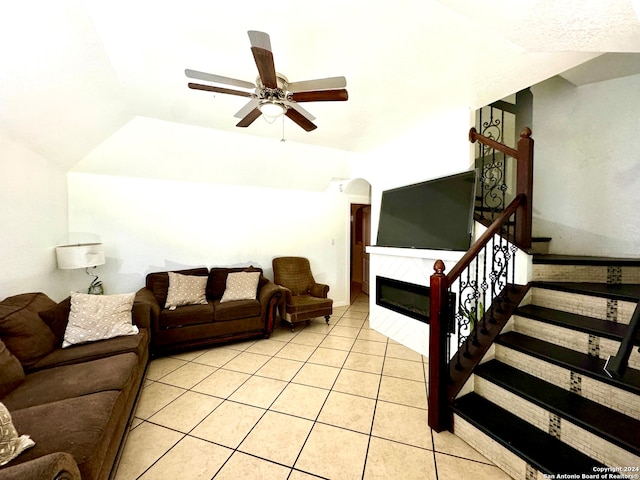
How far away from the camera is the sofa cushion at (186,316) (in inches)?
117

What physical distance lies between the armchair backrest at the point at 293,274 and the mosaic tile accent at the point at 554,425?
331 centimetres

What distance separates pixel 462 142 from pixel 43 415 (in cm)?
388

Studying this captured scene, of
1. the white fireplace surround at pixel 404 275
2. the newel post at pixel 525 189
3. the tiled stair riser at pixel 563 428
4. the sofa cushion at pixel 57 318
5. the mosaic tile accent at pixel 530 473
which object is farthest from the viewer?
the white fireplace surround at pixel 404 275

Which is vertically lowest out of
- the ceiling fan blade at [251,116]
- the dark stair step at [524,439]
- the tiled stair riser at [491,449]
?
the tiled stair riser at [491,449]

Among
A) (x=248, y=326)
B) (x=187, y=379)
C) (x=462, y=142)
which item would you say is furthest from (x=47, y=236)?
(x=462, y=142)

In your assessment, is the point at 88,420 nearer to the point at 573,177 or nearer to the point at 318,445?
the point at 318,445

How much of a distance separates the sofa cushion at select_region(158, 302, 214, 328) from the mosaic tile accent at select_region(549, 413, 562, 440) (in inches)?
126

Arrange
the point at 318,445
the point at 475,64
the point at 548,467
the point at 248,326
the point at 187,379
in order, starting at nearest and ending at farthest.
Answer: the point at 548,467 < the point at 318,445 < the point at 475,64 < the point at 187,379 < the point at 248,326

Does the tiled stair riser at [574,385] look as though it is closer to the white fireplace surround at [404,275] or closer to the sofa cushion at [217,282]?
the white fireplace surround at [404,275]

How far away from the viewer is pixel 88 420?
4.17 feet

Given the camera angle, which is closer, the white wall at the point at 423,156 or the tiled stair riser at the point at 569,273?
the tiled stair riser at the point at 569,273

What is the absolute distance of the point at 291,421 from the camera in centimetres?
192

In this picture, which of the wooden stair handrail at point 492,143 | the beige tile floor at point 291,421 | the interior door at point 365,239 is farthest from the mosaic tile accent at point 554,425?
the interior door at point 365,239

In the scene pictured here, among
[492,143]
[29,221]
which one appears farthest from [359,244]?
[29,221]
